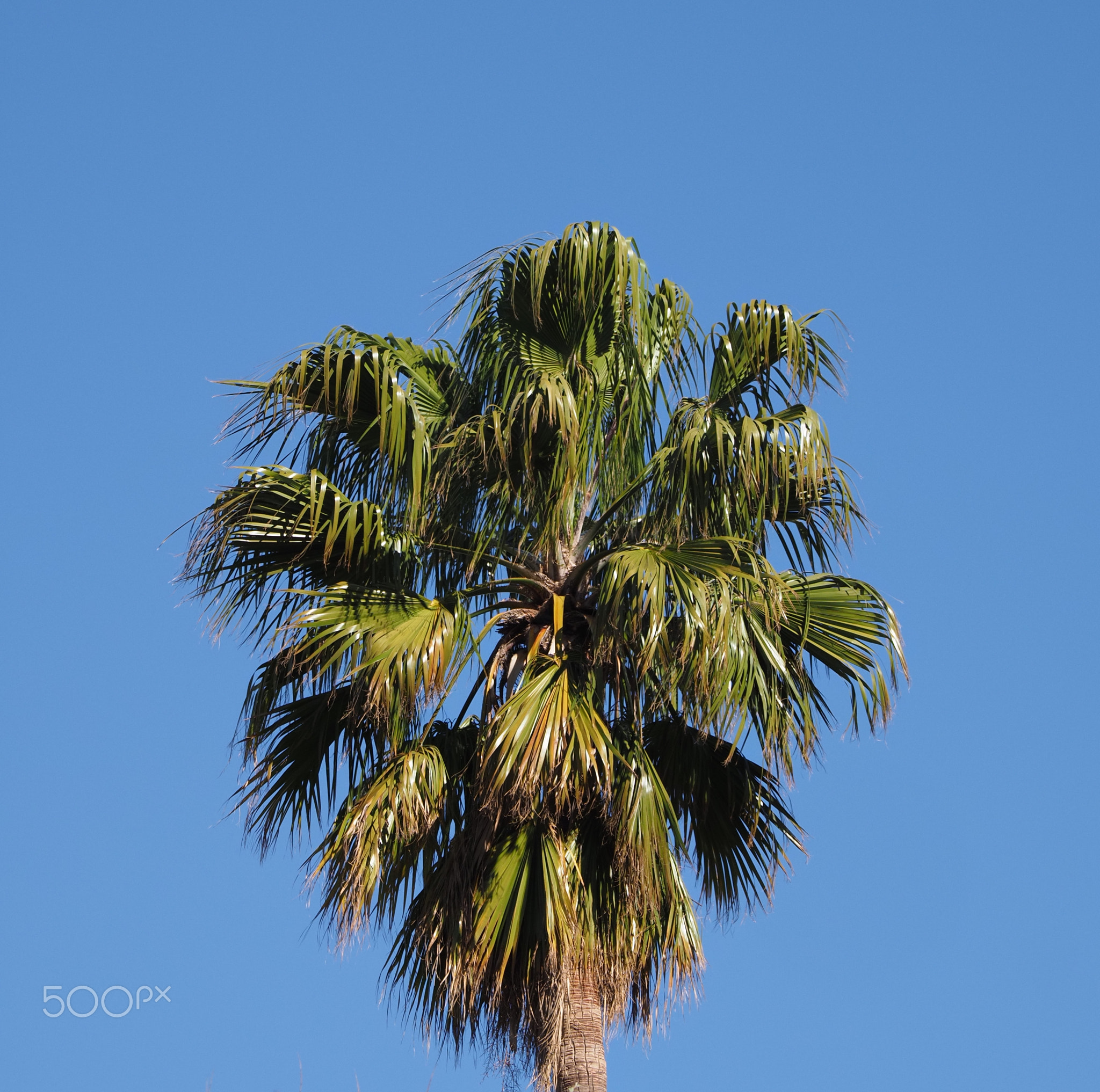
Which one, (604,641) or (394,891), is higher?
(604,641)

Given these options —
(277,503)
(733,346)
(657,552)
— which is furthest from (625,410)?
(277,503)

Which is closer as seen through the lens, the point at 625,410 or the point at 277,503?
the point at 277,503

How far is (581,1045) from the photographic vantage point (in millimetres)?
8734

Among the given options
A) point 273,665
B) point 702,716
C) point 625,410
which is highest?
point 625,410

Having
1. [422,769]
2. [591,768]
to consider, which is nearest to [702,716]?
[591,768]

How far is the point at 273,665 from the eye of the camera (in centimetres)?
942

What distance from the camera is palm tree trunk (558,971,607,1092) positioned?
873 centimetres

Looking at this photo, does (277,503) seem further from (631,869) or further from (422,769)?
(631,869)

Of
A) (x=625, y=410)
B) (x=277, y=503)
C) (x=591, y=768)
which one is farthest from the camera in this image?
(x=625, y=410)

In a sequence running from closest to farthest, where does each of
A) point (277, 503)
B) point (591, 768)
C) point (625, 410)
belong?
1. point (591, 768)
2. point (277, 503)
3. point (625, 410)

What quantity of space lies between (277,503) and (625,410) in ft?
6.87

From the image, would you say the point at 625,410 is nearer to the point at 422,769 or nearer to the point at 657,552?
the point at 657,552

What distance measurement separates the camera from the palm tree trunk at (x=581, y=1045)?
873 cm

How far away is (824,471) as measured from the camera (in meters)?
9.55
